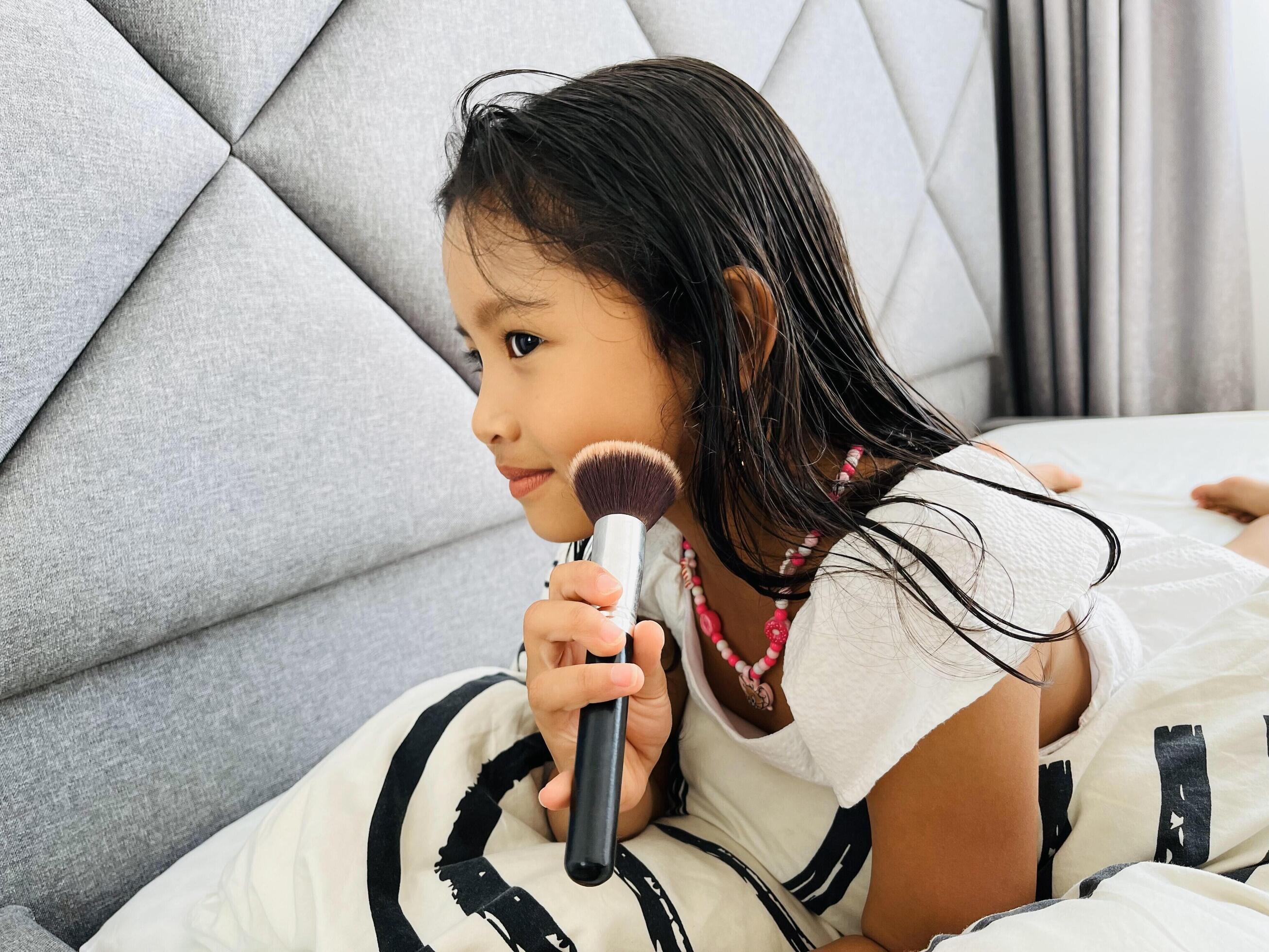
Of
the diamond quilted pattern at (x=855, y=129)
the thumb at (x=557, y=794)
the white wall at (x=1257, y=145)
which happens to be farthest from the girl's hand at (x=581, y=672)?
the white wall at (x=1257, y=145)

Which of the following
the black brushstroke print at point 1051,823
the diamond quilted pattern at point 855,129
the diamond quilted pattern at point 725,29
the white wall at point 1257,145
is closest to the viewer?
the black brushstroke print at point 1051,823

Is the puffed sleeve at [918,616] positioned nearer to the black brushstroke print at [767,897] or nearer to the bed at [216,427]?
the black brushstroke print at [767,897]

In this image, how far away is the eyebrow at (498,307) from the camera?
0.57 meters

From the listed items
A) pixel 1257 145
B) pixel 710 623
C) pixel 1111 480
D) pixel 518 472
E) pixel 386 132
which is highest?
pixel 1257 145

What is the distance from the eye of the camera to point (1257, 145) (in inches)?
70.4

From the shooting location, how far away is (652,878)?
57cm

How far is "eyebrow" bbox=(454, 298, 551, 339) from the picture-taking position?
0.57 metres

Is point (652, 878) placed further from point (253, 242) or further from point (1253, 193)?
point (1253, 193)

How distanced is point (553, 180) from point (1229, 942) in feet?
1.85

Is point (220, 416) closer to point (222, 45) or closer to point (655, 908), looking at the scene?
point (222, 45)

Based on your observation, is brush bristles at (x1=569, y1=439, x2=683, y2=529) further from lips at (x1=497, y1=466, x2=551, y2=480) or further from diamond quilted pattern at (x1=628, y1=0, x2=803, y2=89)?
diamond quilted pattern at (x1=628, y1=0, x2=803, y2=89)

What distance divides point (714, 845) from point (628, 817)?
0.07 m

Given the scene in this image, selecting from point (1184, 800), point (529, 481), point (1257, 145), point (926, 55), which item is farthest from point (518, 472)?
point (1257, 145)

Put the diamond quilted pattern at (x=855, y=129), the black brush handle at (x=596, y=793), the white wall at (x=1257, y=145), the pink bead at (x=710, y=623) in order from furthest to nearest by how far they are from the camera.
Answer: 1. the white wall at (x=1257, y=145)
2. the diamond quilted pattern at (x=855, y=129)
3. the pink bead at (x=710, y=623)
4. the black brush handle at (x=596, y=793)
